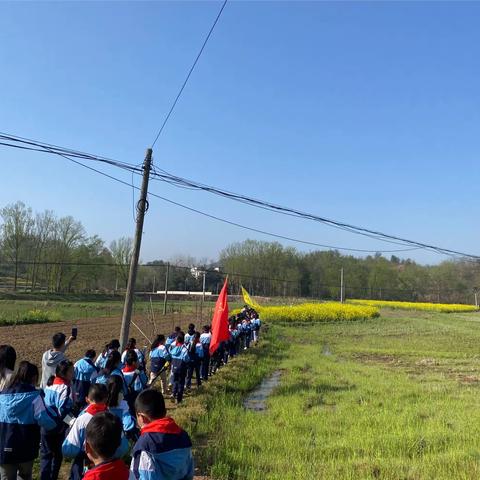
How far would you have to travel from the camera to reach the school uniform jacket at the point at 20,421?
4.66m

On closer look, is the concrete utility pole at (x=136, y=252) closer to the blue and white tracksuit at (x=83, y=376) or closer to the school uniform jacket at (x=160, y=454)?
the blue and white tracksuit at (x=83, y=376)

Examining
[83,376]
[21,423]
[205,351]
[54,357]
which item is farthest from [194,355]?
[21,423]

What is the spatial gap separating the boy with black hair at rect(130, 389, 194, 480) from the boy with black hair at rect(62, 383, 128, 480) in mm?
535

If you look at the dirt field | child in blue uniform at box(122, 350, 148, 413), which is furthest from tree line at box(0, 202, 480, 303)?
child in blue uniform at box(122, 350, 148, 413)

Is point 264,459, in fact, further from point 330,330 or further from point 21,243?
point 21,243

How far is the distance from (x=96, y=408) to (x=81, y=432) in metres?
0.25

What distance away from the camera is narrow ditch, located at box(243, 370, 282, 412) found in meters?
11.4

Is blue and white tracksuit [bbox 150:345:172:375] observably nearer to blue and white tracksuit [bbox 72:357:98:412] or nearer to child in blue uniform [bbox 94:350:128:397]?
blue and white tracksuit [bbox 72:357:98:412]

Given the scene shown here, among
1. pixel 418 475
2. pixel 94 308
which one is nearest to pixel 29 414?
pixel 418 475

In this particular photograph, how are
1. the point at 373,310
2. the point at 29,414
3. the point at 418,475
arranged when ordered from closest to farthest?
the point at 29,414 → the point at 418,475 → the point at 373,310

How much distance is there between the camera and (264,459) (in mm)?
7082

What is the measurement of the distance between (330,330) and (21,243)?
132ft

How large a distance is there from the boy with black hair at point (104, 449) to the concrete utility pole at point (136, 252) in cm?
767

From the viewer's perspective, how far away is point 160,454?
334 cm
